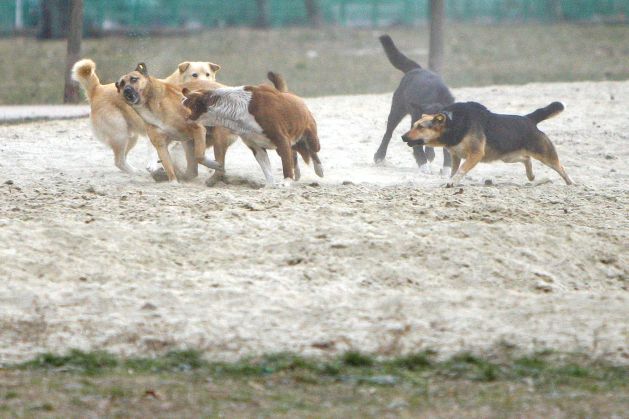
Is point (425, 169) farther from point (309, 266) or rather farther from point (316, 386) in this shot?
point (316, 386)

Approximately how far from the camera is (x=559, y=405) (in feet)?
17.9

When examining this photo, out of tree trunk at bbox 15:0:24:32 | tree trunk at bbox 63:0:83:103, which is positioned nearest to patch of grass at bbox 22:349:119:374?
tree trunk at bbox 63:0:83:103

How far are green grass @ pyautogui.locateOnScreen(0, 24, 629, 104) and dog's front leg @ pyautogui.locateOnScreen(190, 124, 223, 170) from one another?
849cm

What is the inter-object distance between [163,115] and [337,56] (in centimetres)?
2108

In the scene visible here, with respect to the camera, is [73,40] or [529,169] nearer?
[529,169]

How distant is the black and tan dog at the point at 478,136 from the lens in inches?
418

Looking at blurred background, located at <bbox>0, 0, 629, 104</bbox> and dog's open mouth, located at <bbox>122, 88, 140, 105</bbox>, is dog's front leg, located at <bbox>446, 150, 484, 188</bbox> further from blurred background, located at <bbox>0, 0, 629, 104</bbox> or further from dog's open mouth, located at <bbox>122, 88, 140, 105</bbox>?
blurred background, located at <bbox>0, 0, 629, 104</bbox>

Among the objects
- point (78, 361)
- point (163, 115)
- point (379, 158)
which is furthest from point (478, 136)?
point (78, 361)

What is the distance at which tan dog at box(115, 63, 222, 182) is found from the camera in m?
10.3

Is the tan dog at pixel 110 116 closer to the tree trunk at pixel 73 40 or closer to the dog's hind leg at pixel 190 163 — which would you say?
the dog's hind leg at pixel 190 163

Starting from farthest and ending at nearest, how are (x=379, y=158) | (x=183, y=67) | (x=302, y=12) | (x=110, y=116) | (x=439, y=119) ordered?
(x=302, y=12) < (x=379, y=158) < (x=183, y=67) < (x=110, y=116) < (x=439, y=119)

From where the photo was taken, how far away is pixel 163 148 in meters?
10.5

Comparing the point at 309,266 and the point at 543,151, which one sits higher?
the point at 543,151

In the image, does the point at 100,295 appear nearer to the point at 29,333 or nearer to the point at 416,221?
the point at 29,333
